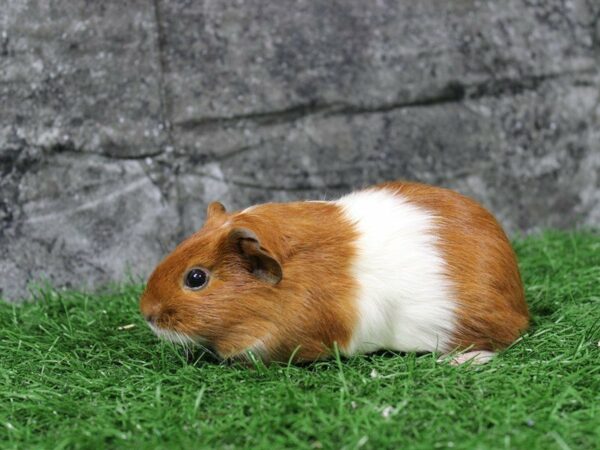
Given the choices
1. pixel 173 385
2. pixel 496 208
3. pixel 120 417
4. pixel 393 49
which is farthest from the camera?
pixel 496 208

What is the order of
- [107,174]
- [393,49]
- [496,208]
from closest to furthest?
[107,174] → [393,49] → [496,208]

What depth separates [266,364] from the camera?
2.84 m

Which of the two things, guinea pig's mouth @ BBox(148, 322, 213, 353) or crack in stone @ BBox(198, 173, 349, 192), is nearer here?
guinea pig's mouth @ BBox(148, 322, 213, 353)

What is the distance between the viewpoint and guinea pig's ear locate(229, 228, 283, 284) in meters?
2.73

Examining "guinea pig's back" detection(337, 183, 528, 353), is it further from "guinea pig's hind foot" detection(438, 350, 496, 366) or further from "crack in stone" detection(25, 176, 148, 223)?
"crack in stone" detection(25, 176, 148, 223)

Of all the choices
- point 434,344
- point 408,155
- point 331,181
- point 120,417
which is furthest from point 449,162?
point 120,417

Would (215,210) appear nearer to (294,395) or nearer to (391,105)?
(294,395)

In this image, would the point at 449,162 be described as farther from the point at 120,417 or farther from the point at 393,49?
the point at 120,417

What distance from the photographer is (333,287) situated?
282 centimetres

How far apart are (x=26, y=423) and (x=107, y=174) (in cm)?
173

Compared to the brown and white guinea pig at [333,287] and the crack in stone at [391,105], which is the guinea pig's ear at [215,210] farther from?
the crack in stone at [391,105]

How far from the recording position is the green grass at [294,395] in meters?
2.25

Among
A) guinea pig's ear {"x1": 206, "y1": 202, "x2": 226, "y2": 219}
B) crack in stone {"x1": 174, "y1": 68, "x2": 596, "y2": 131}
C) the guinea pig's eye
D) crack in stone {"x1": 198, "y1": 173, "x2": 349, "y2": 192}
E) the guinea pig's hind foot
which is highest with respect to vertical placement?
crack in stone {"x1": 174, "y1": 68, "x2": 596, "y2": 131}

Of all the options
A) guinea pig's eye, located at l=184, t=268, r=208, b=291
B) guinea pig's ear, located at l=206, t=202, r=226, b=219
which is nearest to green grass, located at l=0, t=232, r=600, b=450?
guinea pig's eye, located at l=184, t=268, r=208, b=291
